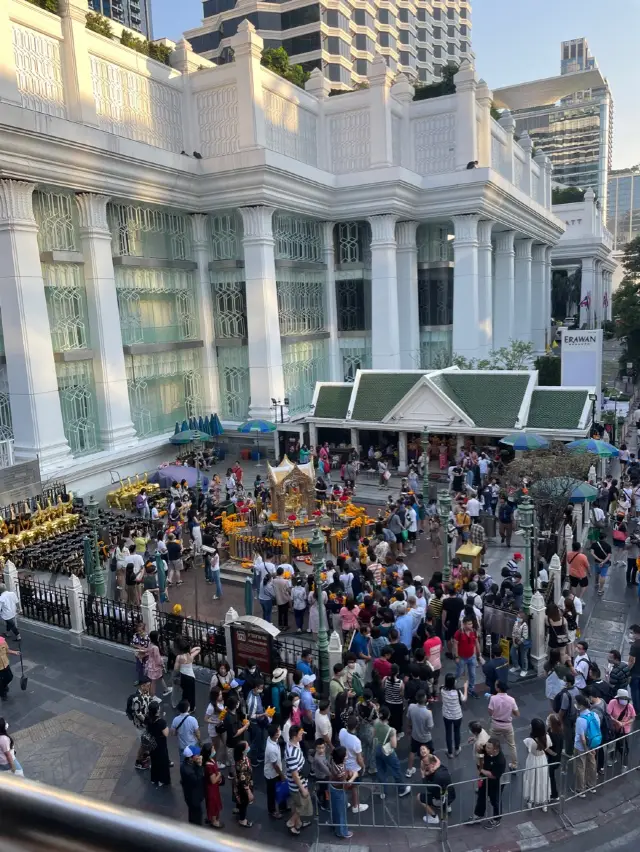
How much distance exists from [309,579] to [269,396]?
1995cm

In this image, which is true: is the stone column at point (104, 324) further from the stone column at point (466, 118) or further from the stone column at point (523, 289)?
the stone column at point (523, 289)

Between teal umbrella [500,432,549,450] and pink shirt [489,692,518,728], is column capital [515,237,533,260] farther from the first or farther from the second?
pink shirt [489,692,518,728]

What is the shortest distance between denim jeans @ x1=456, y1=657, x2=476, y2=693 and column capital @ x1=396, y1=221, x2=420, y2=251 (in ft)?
108

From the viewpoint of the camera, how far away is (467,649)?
1181cm

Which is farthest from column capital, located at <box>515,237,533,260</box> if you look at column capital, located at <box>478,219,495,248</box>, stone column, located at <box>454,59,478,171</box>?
stone column, located at <box>454,59,478,171</box>

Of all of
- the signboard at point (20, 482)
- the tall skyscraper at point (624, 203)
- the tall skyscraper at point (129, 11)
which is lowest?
the signboard at point (20, 482)

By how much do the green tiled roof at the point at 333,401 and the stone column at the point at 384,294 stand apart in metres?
8.63

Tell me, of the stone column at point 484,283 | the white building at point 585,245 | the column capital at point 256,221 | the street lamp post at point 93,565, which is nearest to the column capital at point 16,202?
the column capital at point 256,221

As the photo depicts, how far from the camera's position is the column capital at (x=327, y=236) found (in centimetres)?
4059

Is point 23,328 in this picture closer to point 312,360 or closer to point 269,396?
point 269,396

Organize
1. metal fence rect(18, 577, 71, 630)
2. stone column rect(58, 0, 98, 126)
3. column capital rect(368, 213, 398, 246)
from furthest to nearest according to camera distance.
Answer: column capital rect(368, 213, 398, 246), stone column rect(58, 0, 98, 126), metal fence rect(18, 577, 71, 630)

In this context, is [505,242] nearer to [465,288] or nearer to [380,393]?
[465,288]

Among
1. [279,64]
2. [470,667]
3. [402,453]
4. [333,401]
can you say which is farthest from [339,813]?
[279,64]

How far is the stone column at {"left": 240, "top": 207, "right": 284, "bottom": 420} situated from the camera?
110ft
